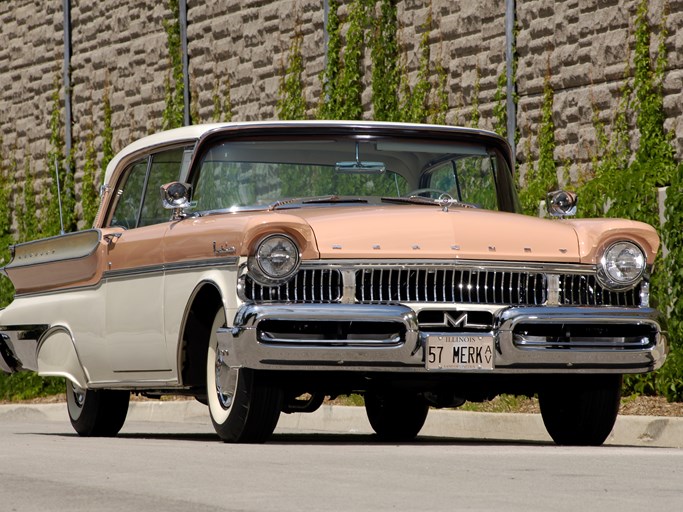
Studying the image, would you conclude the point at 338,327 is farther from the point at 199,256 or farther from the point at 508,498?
the point at 508,498

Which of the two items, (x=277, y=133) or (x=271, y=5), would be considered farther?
(x=271, y=5)

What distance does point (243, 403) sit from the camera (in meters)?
8.36

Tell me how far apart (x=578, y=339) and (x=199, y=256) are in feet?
6.74

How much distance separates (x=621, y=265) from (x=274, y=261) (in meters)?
1.91

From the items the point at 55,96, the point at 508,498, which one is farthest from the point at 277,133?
the point at 55,96

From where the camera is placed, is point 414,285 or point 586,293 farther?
point 586,293

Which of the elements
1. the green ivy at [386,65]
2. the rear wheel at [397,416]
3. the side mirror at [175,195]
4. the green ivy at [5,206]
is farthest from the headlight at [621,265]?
the green ivy at [5,206]

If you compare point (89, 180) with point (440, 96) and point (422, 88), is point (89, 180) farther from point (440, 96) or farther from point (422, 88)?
point (440, 96)

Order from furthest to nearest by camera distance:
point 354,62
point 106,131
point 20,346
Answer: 1. point 106,131
2. point 354,62
3. point 20,346

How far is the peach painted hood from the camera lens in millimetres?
8352

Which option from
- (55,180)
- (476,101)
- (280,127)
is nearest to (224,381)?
(280,127)

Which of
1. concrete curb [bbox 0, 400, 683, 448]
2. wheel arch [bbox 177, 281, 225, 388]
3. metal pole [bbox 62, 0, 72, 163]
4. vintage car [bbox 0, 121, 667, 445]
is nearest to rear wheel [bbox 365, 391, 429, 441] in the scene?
concrete curb [bbox 0, 400, 683, 448]

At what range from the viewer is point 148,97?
20.8 m

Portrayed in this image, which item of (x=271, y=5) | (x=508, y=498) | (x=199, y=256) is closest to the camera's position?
(x=508, y=498)
